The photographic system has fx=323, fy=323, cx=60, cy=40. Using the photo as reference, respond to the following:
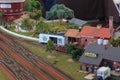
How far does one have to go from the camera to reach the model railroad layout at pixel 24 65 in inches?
1247

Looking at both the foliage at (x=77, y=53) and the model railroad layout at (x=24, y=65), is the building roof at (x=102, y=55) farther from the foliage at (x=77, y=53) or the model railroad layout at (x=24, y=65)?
the model railroad layout at (x=24, y=65)

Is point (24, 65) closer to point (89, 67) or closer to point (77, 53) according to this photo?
point (77, 53)

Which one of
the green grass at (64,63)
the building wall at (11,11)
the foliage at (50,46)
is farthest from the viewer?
the building wall at (11,11)

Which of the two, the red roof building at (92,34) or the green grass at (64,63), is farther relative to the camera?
Result: the red roof building at (92,34)

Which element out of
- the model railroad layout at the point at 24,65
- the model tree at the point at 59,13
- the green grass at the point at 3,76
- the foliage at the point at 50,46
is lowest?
the green grass at the point at 3,76

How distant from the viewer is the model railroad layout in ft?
104

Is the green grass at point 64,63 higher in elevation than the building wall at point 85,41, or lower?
lower

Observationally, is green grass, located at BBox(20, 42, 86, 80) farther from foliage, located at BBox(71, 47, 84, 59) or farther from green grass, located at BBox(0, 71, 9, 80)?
green grass, located at BBox(0, 71, 9, 80)

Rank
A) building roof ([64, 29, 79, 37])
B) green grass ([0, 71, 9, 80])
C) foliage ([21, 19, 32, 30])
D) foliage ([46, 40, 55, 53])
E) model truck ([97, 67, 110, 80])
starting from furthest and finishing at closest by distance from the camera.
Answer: foliage ([21, 19, 32, 30]) < building roof ([64, 29, 79, 37]) < foliage ([46, 40, 55, 53]) < green grass ([0, 71, 9, 80]) < model truck ([97, 67, 110, 80])

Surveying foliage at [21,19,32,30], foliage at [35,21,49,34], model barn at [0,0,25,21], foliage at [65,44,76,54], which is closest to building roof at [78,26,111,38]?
foliage at [65,44,76,54]

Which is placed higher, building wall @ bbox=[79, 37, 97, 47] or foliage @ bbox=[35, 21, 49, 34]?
foliage @ bbox=[35, 21, 49, 34]

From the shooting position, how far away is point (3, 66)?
115 ft

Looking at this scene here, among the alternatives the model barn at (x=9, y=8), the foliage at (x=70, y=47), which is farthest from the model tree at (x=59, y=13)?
the foliage at (x=70, y=47)

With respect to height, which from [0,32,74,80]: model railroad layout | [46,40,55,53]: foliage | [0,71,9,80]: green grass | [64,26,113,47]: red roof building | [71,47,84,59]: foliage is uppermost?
[64,26,113,47]: red roof building
